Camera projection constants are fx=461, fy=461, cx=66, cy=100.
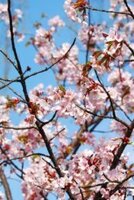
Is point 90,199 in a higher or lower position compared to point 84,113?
lower

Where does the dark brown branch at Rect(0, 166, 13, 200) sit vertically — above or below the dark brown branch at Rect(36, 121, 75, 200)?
Answer: above

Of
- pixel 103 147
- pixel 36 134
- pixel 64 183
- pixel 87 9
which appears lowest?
pixel 64 183

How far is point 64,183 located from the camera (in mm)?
4379

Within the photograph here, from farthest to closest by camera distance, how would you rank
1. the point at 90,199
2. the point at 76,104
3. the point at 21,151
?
1. the point at 21,151
2. the point at 90,199
3. the point at 76,104

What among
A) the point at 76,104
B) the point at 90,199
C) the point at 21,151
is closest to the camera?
the point at 76,104

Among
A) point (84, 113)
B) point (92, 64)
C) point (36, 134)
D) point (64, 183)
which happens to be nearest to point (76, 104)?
point (84, 113)

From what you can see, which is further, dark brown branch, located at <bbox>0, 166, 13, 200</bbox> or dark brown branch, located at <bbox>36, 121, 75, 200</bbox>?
dark brown branch, located at <bbox>0, 166, 13, 200</bbox>

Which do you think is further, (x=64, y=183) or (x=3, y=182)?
(x=3, y=182)

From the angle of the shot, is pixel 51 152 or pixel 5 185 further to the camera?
pixel 5 185

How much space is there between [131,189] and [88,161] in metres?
0.65

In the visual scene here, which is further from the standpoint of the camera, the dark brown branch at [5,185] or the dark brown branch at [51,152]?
the dark brown branch at [5,185]

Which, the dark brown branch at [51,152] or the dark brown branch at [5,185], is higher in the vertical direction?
the dark brown branch at [5,185]

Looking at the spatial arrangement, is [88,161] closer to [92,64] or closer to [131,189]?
[131,189]

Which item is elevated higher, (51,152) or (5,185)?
(5,185)
